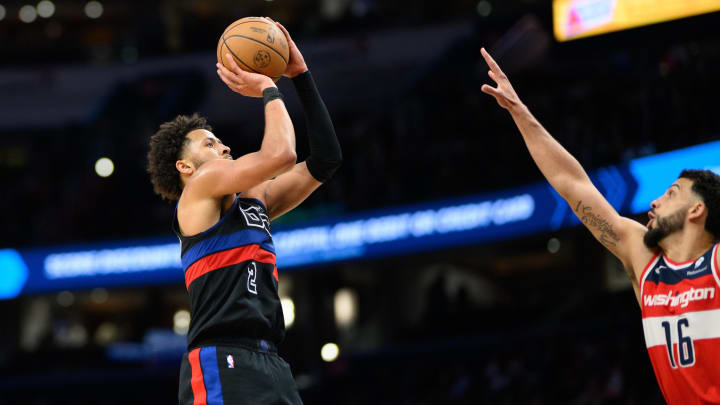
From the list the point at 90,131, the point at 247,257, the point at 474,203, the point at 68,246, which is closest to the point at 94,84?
the point at 90,131

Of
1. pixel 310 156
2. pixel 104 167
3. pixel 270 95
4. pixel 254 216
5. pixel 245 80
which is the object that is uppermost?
pixel 104 167

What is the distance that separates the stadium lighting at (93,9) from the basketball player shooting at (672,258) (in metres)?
21.8

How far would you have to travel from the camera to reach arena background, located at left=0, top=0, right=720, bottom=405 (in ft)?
39.1

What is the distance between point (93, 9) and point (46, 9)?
4.11 ft

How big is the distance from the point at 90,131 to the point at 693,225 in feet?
53.7

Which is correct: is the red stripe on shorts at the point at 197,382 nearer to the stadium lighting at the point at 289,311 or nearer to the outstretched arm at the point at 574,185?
the outstretched arm at the point at 574,185

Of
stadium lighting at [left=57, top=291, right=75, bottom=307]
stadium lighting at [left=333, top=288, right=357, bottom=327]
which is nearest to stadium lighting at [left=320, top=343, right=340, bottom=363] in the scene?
stadium lighting at [left=333, top=288, right=357, bottom=327]

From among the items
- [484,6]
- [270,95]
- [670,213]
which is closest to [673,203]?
[670,213]

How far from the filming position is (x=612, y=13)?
38.0ft

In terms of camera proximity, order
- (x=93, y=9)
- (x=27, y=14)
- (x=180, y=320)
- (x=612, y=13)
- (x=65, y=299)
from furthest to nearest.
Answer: (x=93, y=9) < (x=27, y=14) < (x=180, y=320) < (x=65, y=299) < (x=612, y=13)

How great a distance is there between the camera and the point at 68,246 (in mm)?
15781

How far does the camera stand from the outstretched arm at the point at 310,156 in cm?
425

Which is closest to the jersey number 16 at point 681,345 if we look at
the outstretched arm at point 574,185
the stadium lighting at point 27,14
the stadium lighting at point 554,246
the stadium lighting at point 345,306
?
the outstretched arm at point 574,185

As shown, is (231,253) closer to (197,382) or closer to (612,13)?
(197,382)
